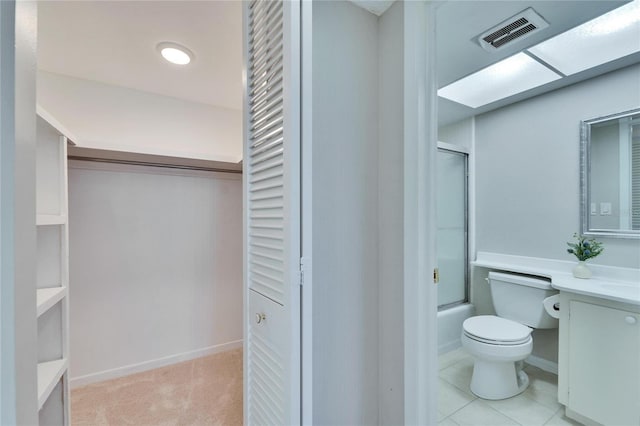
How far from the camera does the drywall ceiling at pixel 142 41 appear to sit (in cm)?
131

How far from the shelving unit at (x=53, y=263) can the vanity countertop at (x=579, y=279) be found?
2711 millimetres

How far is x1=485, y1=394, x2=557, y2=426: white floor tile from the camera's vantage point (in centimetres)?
165

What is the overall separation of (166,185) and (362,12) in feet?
6.20

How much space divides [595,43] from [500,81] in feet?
1.69

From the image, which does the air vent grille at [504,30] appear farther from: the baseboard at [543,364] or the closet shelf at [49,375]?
the closet shelf at [49,375]

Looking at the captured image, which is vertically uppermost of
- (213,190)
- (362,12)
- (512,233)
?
(362,12)

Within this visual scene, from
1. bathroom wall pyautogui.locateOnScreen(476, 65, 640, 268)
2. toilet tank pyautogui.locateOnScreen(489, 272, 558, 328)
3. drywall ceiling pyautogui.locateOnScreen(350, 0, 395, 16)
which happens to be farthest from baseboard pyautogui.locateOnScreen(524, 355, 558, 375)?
drywall ceiling pyautogui.locateOnScreen(350, 0, 395, 16)

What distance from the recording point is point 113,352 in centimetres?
204

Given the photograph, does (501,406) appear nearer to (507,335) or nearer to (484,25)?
(507,335)

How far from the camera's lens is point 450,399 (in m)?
1.86

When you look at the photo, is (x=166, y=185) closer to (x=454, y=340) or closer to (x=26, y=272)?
(x=26, y=272)

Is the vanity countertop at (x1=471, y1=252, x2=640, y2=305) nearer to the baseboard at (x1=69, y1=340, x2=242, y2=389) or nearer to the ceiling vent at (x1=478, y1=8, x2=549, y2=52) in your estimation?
the ceiling vent at (x1=478, y1=8, x2=549, y2=52)

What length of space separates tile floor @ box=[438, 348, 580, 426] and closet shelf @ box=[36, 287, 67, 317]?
2080 mm

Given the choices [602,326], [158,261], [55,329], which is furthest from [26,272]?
[602,326]
